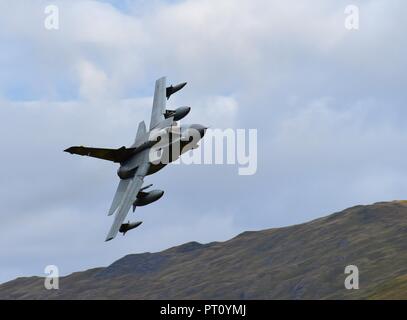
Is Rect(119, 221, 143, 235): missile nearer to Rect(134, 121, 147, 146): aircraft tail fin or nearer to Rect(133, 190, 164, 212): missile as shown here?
Rect(133, 190, 164, 212): missile

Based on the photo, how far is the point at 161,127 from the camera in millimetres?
76250

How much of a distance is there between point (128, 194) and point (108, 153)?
644 cm

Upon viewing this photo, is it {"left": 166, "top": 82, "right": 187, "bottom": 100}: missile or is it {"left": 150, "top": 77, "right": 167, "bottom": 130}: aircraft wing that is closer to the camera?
{"left": 150, "top": 77, "right": 167, "bottom": 130}: aircraft wing

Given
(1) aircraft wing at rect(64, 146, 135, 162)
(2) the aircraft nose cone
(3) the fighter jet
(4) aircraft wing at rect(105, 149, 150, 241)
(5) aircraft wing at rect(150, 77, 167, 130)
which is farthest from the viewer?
(5) aircraft wing at rect(150, 77, 167, 130)

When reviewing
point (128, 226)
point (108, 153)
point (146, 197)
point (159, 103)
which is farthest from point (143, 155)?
point (159, 103)

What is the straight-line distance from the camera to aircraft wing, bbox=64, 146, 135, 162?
75.8m

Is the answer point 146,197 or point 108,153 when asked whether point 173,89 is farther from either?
point 146,197

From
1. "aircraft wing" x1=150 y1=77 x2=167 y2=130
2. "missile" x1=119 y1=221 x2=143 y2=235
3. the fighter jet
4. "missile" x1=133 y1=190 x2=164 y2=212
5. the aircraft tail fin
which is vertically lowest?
"missile" x1=119 y1=221 x2=143 y2=235

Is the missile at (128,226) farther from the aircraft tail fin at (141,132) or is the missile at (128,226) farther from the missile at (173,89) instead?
the missile at (173,89)

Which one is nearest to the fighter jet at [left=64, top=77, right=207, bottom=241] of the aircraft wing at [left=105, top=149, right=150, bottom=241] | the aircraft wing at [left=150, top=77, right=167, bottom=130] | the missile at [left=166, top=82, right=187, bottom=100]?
the aircraft wing at [left=105, top=149, right=150, bottom=241]

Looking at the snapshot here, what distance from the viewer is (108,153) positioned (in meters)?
76.4

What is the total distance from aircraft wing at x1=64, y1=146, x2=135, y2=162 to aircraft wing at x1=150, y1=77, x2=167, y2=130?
633 cm
